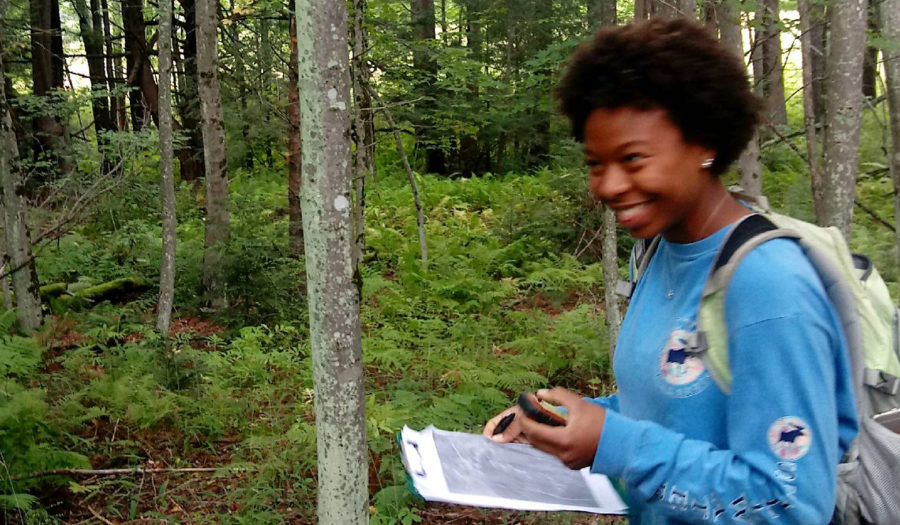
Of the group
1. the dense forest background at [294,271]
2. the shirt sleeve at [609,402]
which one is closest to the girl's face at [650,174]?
the shirt sleeve at [609,402]

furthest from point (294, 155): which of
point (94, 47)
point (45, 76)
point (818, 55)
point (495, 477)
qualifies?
point (94, 47)

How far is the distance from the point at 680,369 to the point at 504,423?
49cm

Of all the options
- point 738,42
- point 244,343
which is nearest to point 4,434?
point 244,343

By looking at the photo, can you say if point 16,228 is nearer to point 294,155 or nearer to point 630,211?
point 294,155

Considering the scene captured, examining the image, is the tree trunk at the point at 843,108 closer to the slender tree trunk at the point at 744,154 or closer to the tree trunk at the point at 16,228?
the slender tree trunk at the point at 744,154

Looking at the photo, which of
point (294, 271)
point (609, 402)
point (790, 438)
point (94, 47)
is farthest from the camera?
point (94, 47)

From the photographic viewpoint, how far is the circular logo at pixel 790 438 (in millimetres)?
1102

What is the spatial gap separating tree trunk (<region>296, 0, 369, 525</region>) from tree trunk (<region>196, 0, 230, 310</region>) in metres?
6.17

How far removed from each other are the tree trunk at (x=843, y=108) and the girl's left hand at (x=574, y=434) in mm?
3776

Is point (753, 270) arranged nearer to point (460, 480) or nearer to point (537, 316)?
point (460, 480)

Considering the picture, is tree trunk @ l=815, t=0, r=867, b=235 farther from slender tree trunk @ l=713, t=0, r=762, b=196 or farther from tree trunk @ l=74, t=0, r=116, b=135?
tree trunk @ l=74, t=0, r=116, b=135

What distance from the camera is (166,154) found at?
7.91m

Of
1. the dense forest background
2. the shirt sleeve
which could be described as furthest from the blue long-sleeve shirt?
the dense forest background

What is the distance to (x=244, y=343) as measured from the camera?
7500 millimetres
